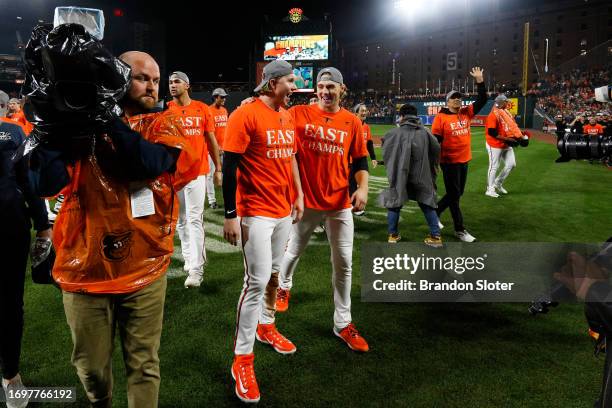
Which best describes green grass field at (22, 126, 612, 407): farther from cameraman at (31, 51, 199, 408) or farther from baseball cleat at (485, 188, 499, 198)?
baseball cleat at (485, 188, 499, 198)

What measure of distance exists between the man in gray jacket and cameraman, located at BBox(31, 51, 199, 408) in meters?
4.63

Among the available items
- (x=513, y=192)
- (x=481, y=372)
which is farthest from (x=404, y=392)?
(x=513, y=192)

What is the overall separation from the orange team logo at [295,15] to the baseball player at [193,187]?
147ft

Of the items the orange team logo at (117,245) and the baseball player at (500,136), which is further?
the baseball player at (500,136)

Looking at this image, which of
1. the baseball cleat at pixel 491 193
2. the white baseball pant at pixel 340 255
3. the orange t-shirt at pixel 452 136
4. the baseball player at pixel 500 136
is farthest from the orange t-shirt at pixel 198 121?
the baseball cleat at pixel 491 193

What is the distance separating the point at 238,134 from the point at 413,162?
366cm

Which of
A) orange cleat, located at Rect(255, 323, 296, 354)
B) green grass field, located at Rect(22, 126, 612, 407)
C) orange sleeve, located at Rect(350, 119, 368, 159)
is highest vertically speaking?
orange sleeve, located at Rect(350, 119, 368, 159)

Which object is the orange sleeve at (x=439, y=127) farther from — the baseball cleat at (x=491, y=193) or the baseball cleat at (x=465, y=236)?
the baseball cleat at (x=491, y=193)

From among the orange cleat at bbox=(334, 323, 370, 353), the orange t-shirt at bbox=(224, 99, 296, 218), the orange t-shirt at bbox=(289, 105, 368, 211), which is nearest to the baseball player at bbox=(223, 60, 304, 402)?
the orange t-shirt at bbox=(224, 99, 296, 218)

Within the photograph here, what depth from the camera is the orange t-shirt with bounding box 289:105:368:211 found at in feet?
13.4

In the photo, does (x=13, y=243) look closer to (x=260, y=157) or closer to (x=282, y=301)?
(x=260, y=157)

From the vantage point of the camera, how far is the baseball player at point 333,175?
4.09 m

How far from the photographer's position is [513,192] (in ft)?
39.5

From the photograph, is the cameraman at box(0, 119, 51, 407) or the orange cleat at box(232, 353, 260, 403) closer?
the cameraman at box(0, 119, 51, 407)
